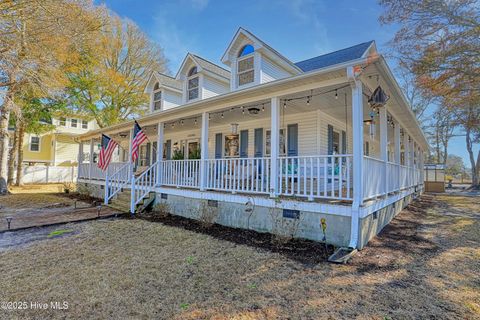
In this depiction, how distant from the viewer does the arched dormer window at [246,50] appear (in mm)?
9527

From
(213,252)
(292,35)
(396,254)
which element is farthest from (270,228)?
(292,35)

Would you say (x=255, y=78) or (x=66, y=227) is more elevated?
(x=255, y=78)

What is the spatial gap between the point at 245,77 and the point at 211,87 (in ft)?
8.37

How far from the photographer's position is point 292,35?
11.3 meters

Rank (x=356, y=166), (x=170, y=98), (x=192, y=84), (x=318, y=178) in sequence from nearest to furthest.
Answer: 1. (x=356, y=166)
2. (x=318, y=178)
3. (x=192, y=84)
4. (x=170, y=98)

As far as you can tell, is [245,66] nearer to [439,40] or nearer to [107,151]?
[107,151]

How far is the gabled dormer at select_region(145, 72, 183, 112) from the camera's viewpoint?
1327 cm

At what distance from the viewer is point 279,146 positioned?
8.24 meters

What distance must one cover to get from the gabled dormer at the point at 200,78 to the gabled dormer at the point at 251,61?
5.13ft

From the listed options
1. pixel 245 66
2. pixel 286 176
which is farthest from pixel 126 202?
pixel 245 66

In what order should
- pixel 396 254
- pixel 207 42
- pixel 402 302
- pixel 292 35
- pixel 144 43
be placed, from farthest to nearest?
pixel 144 43
pixel 207 42
pixel 292 35
pixel 396 254
pixel 402 302

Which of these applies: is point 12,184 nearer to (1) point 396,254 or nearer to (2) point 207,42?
(2) point 207,42

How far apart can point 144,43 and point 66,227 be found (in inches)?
736

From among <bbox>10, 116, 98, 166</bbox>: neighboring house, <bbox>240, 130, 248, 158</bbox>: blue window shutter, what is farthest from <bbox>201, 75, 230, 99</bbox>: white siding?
<bbox>10, 116, 98, 166</bbox>: neighboring house
